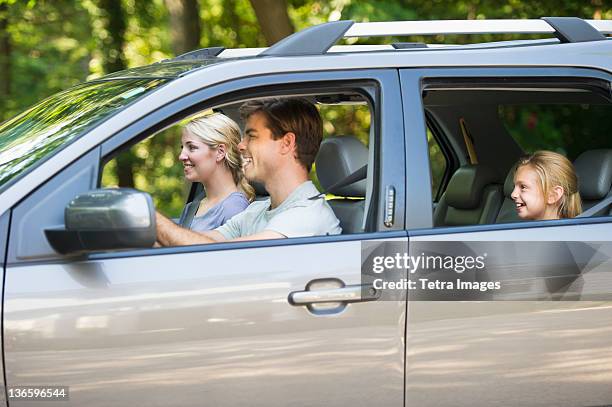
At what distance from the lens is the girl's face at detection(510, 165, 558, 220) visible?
3.97m

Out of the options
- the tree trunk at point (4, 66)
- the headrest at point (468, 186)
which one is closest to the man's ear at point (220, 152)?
the headrest at point (468, 186)

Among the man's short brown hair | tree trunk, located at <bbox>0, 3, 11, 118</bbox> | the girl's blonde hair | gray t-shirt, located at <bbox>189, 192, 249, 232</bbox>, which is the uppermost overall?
tree trunk, located at <bbox>0, 3, 11, 118</bbox>

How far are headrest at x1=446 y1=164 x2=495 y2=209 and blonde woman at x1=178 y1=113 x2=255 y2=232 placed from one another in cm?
102

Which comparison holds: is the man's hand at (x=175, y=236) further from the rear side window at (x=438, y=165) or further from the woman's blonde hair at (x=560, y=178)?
the rear side window at (x=438, y=165)

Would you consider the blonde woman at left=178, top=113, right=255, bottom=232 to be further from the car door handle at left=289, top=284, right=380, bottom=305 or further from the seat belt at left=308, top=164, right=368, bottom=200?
the car door handle at left=289, top=284, right=380, bottom=305

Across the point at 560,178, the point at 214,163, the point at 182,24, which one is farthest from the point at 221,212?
the point at 182,24

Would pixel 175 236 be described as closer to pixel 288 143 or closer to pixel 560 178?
pixel 288 143

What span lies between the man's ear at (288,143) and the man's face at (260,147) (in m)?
0.02

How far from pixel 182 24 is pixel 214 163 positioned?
29.1 ft

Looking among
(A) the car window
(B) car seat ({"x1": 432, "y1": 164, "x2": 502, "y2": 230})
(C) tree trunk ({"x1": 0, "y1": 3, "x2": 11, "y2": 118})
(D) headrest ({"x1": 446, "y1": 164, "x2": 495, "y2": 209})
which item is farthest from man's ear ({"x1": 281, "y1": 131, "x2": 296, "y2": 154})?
(C) tree trunk ({"x1": 0, "y1": 3, "x2": 11, "y2": 118})

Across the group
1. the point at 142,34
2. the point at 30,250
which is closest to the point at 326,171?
the point at 30,250

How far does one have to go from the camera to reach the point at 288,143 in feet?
12.2

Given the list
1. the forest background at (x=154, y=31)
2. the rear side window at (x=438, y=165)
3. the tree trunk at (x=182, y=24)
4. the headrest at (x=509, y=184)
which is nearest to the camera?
the headrest at (x=509, y=184)

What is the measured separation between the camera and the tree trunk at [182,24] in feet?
43.0
